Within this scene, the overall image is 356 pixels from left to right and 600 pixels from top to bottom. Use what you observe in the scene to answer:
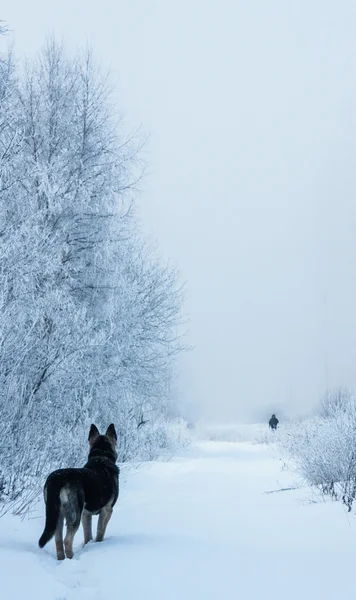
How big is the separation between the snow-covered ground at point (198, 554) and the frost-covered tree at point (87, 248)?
229cm

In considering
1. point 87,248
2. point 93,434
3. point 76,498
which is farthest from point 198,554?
point 87,248

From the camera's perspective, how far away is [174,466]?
50.9 ft

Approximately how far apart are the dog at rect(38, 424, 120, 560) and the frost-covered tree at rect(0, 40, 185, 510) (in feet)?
11.2

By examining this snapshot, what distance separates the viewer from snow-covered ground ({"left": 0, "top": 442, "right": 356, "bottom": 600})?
13.0 feet

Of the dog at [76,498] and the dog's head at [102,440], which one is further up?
the dog's head at [102,440]

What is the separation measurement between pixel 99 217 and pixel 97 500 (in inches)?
269

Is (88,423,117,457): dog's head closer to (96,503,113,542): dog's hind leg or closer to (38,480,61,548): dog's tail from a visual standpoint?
(96,503,113,542): dog's hind leg

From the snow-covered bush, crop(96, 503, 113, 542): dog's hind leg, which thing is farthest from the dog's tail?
the snow-covered bush

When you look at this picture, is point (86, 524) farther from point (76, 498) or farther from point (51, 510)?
point (51, 510)

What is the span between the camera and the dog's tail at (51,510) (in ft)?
14.8

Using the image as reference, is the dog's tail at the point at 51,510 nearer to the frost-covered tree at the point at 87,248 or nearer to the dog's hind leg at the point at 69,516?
the dog's hind leg at the point at 69,516

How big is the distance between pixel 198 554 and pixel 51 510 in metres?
1.43

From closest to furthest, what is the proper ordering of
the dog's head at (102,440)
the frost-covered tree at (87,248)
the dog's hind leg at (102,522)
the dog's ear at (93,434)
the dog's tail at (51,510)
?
1. the dog's tail at (51,510)
2. the dog's hind leg at (102,522)
3. the dog's head at (102,440)
4. the dog's ear at (93,434)
5. the frost-covered tree at (87,248)

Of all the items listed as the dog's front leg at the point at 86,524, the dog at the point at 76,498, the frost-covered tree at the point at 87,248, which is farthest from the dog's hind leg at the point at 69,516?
the frost-covered tree at the point at 87,248
